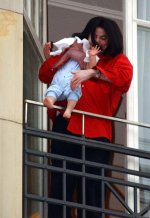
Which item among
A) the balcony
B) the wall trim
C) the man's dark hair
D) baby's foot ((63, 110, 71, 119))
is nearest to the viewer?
the balcony

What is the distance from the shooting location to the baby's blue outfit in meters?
15.2

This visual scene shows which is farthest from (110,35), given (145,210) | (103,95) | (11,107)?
(145,210)

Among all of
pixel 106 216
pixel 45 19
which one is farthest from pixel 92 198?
pixel 45 19

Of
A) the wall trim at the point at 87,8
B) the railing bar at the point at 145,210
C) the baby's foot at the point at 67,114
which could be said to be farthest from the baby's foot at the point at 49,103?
the wall trim at the point at 87,8

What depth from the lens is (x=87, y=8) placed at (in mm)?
18547

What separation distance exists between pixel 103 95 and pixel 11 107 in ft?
3.91

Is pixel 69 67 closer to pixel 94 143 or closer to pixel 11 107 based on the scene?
pixel 94 143

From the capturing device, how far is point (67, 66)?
15.4 m

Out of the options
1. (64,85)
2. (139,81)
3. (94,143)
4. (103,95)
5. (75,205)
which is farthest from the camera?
(139,81)

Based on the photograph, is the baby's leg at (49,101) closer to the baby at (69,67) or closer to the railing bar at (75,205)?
the baby at (69,67)

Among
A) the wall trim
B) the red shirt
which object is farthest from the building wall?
the wall trim

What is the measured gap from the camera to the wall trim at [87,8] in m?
18.4

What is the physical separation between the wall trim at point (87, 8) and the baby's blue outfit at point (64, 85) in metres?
2.96

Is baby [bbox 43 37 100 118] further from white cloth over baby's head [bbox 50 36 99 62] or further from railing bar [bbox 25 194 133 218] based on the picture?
railing bar [bbox 25 194 133 218]
